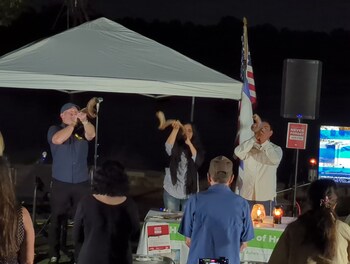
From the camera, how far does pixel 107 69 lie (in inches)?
258

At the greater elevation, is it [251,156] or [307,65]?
[307,65]

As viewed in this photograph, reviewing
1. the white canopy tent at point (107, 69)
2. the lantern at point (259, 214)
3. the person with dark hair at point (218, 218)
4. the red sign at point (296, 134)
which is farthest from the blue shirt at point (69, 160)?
the red sign at point (296, 134)

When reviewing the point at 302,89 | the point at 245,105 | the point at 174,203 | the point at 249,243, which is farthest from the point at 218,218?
the point at 302,89

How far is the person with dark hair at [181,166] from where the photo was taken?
732 cm

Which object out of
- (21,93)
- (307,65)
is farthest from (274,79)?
(307,65)

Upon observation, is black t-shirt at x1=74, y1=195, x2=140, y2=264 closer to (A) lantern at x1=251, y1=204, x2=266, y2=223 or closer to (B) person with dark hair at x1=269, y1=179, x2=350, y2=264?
(B) person with dark hair at x1=269, y1=179, x2=350, y2=264

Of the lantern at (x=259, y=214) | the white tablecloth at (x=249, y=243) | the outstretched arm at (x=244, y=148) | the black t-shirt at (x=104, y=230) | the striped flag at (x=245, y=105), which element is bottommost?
the white tablecloth at (x=249, y=243)

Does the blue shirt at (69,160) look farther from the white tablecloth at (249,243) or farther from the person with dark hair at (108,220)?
the person with dark hair at (108,220)

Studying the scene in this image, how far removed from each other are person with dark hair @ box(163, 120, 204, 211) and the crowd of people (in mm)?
12

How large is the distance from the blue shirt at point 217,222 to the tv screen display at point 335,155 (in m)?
6.14

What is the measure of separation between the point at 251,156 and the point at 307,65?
2.65 meters

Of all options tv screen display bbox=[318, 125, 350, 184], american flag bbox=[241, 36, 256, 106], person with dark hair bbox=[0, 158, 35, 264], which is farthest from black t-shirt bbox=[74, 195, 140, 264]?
tv screen display bbox=[318, 125, 350, 184]

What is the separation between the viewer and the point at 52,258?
6859 mm

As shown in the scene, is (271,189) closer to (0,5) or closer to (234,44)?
(0,5)
